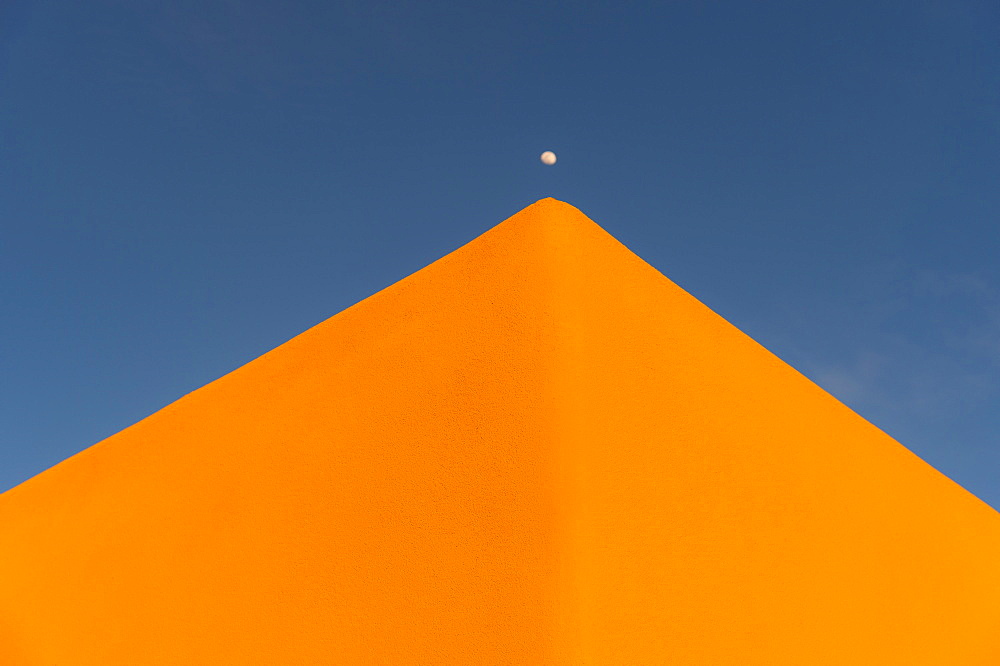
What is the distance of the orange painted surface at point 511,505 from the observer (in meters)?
2.60

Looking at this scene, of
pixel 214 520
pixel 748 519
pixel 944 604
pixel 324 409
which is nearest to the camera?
pixel 748 519

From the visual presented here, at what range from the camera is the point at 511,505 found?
2.61 metres

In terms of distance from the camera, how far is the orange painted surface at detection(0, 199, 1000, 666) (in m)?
2.60

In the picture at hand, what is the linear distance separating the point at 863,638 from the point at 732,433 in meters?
1.53

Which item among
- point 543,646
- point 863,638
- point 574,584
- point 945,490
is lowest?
point 543,646

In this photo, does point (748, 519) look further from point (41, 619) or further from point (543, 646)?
point (41, 619)

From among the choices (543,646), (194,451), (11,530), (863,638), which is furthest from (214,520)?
(863,638)

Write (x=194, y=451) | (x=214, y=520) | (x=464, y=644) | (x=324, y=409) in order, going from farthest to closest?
(x=194, y=451) → (x=214, y=520) → (x=324, y=409) → (x=464, y=644)

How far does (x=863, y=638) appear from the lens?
3.86 m

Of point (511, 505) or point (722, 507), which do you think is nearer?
point (511, 505)

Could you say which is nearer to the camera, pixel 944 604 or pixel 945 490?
pixel 944 604

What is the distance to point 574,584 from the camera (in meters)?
2.38

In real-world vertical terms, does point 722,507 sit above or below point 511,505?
above

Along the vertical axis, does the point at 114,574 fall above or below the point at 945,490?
below
